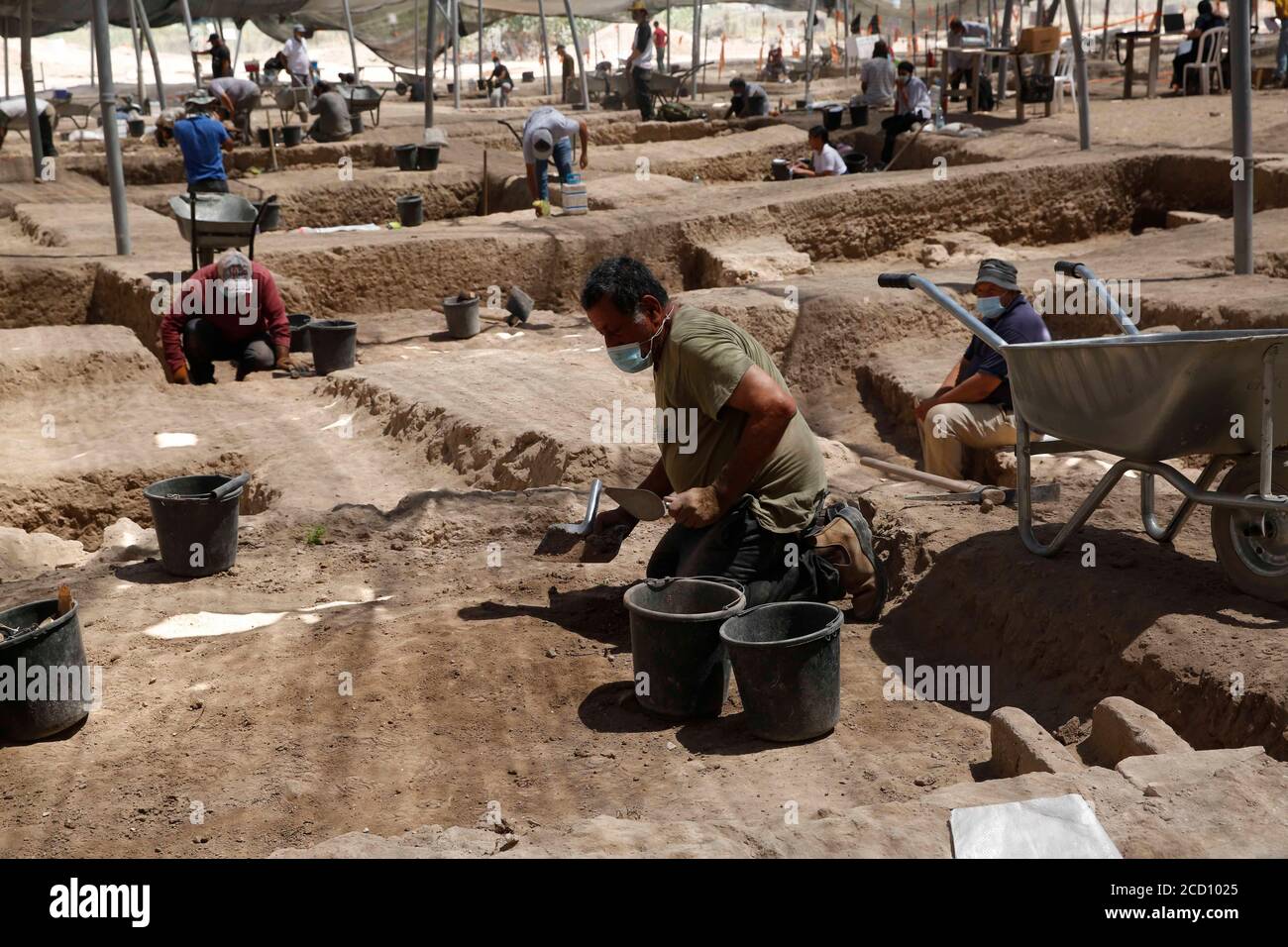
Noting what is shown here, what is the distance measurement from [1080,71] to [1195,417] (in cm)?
1112

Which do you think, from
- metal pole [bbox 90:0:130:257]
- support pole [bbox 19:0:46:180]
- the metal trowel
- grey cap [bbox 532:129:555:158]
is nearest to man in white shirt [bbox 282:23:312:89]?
support pole [bbox 19:0:46:180]

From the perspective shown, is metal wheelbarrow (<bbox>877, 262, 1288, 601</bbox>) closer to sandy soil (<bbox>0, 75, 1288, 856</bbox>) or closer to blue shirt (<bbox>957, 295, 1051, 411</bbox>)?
sandy soil (<bbox>0, 75, 1288, 856</bbox>)

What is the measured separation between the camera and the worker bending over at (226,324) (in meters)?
9.93

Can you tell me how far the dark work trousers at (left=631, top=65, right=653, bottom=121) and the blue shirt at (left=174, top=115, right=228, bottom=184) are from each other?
501 inches

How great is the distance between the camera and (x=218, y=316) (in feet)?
33.2

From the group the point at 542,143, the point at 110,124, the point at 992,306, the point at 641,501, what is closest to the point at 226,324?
the point at 110,124

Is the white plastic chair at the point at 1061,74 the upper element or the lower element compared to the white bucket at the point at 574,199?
upper

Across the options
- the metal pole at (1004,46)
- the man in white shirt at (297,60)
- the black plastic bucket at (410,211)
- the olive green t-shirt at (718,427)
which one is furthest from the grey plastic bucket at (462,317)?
the man in white shirt at (297,60)

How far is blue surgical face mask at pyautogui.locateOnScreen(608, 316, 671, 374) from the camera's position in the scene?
4734mm

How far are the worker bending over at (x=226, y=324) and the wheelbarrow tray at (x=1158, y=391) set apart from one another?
22.6 ft

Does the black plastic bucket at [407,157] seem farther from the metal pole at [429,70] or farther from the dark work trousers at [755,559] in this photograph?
the dark work trousers at [755,559]

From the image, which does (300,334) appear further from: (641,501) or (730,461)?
(730,461)
